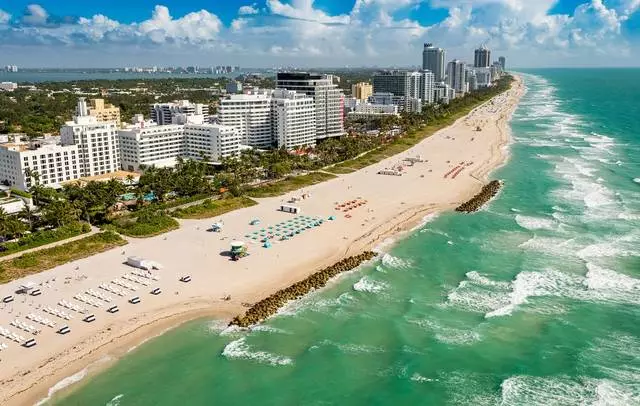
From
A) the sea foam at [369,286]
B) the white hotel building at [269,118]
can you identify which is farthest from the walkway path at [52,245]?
the white hotel building at [269,118]

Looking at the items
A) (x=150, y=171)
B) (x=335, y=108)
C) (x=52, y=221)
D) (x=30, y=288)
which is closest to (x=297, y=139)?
(x=335, y=108)

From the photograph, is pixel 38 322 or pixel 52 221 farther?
pixel 52 221

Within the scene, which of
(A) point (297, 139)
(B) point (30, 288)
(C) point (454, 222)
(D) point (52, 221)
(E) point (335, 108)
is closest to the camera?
(B) point (30, 288)

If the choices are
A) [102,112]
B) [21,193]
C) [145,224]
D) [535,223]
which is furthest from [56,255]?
[102,112]

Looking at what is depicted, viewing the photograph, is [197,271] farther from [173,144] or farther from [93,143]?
[173,144]

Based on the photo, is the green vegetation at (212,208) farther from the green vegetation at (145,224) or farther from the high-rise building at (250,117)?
the high-rise building at (250,117)

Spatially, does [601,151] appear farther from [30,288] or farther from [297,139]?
[30,288]

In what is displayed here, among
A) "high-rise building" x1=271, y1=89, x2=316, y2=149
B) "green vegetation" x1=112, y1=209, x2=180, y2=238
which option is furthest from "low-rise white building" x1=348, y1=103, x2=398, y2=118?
"green vegetation" x1=112, y1=209, x2=180, y2=238
